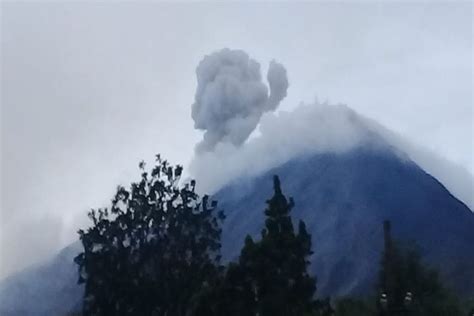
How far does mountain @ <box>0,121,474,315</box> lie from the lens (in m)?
114

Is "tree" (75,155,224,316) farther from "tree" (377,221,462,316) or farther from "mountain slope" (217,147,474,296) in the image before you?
"mountain slope" (217,147,474,296)

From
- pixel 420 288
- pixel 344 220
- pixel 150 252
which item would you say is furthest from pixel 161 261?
pixel 344 220

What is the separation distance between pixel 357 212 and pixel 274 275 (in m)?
100

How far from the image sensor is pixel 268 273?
31766 mm

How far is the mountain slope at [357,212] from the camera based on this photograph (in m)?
113

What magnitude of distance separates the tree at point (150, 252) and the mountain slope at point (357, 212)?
175ft

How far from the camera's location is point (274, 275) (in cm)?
3183

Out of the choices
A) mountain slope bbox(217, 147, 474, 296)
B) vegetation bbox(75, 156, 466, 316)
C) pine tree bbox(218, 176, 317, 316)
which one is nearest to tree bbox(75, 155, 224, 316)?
vegetation bbox(75, 156, 466, 316)

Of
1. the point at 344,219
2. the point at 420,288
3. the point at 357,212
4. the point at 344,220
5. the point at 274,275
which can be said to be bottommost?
the point at 274,275

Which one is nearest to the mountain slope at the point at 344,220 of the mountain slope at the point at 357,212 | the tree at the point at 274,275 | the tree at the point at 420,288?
the mountain slope at the point at 357,212

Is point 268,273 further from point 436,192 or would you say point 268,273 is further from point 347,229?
point 436,192

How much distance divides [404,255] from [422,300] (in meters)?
5.37

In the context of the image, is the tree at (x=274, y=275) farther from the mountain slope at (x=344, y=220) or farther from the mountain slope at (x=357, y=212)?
the mountain slope at (x=344, y=220)

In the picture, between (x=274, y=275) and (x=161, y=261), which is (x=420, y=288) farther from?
(x=274, y=275)
